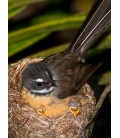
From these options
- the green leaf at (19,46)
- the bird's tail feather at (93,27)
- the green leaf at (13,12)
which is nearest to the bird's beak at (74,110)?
the bird's tail feather at (93,27)

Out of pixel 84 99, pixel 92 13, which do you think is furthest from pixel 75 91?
pixel 92 13

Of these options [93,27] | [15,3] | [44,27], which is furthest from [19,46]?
[93,27]

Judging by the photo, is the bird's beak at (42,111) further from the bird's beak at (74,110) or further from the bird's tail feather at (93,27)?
the bird's tail feather at (93,27)

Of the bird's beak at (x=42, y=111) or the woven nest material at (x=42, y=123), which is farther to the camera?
the bird's beak at (x=42, y=111)

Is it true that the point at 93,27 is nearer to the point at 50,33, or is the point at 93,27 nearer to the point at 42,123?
the point at 50,33

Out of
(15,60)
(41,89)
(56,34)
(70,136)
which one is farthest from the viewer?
(56,34)

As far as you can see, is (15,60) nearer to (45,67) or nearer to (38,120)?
(45,67)
